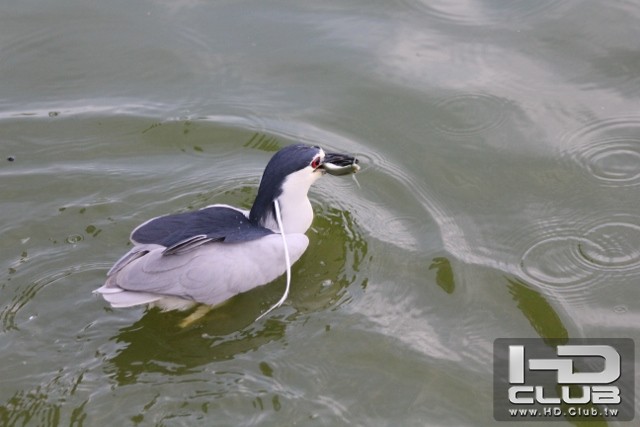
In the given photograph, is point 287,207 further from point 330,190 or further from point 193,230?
point 330,190

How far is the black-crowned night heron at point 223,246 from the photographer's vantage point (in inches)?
214

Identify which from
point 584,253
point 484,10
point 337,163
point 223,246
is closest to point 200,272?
point 223,246

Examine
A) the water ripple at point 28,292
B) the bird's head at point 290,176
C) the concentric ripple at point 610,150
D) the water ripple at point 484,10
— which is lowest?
the water ripple at point 28,292

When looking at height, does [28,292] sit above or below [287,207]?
below

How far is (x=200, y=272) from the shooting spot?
18.1ft

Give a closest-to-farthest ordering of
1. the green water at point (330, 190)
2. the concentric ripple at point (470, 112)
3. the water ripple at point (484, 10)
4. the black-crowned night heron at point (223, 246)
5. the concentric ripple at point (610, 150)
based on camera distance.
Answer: the green water at point (330, 190)
the black-crowned night heron at point (223, 246)
the concentric ripple at point (610, 150)
the concentric ripple at point (470, 112)
the water ripple at point (484, 10)

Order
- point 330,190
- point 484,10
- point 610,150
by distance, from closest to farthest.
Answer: point 330,190, point 610,150, point 484,10

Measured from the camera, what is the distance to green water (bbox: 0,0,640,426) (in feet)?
17.4

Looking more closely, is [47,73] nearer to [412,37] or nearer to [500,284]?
[412,37]

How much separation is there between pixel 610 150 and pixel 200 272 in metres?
3.39

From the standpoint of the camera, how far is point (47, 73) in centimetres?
775

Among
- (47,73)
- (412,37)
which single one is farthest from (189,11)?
(412,37)

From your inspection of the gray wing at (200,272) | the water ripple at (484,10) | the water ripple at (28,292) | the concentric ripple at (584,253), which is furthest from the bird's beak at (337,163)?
the water ripple at (484,10)

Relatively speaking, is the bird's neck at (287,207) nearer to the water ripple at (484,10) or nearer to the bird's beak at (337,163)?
the bird's beak at (337,163)
